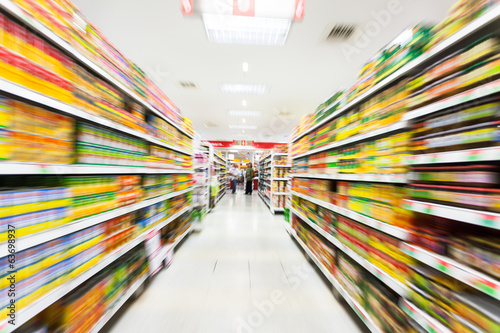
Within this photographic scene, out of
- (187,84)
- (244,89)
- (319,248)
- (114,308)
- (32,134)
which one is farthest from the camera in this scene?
(244,89)

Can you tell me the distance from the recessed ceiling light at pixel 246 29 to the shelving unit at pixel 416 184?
204 cm

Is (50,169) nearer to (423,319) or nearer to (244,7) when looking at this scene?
(423,319)

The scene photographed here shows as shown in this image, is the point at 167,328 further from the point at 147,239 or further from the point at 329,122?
the point at 329,122

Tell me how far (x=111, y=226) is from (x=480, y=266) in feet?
7.08

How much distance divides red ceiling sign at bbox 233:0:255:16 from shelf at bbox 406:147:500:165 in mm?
2378

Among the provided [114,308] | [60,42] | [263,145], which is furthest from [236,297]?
[263,145]

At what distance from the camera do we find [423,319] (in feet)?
3.10

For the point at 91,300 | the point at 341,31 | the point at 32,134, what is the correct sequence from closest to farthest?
the point at 32,134, the point at 91,300, the point at 341,31

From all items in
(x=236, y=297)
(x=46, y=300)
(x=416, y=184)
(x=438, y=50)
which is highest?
(x=438, y=50)

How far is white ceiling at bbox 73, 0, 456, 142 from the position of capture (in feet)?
9.20

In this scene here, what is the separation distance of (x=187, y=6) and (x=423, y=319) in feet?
11.8

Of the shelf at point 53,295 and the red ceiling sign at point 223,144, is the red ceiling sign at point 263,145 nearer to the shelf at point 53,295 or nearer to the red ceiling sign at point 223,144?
the red ceiling sign at point 223,144

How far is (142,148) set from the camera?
6.33ft

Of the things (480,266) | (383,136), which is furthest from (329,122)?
(480,266)
